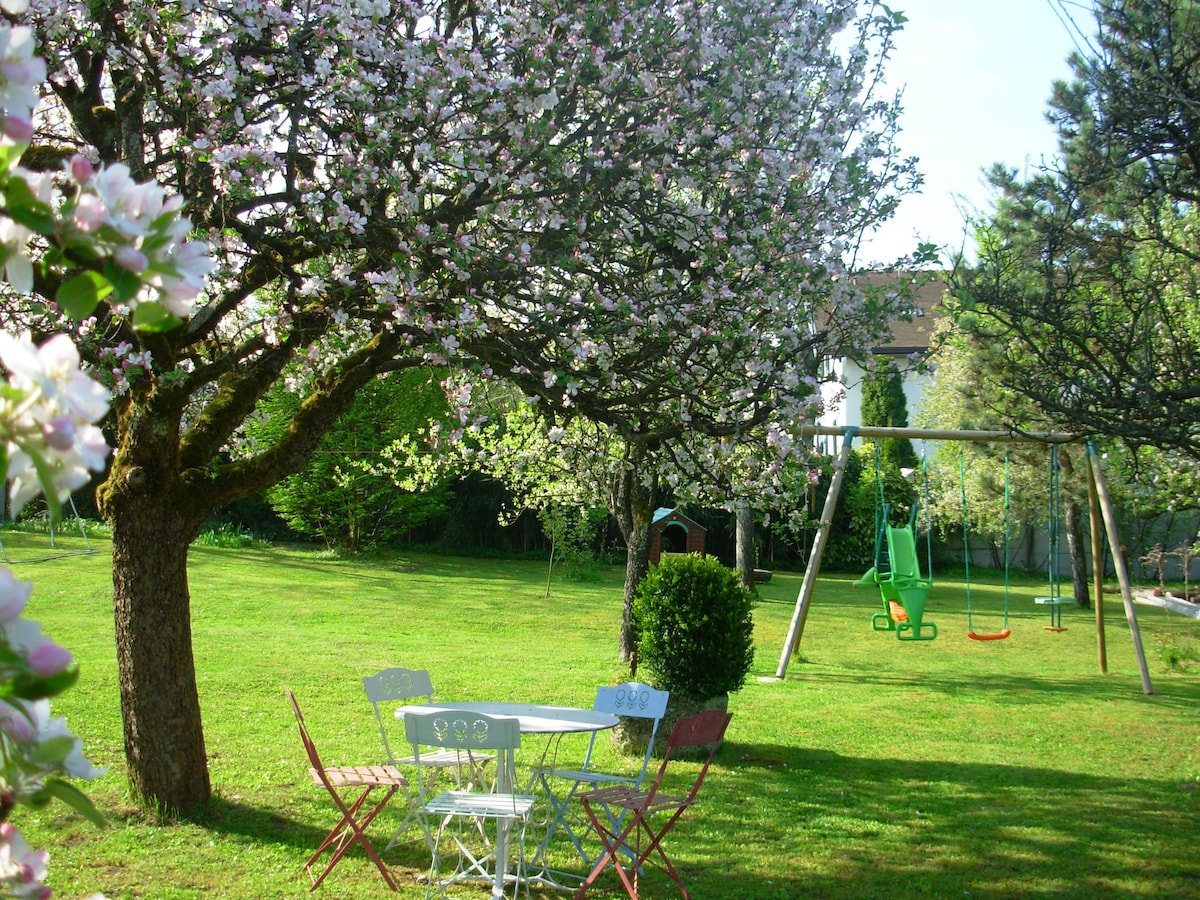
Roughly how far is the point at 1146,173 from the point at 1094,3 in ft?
3.83

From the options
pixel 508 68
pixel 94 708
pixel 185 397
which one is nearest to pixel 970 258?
pixel 508 68

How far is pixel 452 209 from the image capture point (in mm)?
5562

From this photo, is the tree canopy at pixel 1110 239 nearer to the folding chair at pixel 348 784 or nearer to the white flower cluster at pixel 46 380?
the folding chair at pixel 348 784

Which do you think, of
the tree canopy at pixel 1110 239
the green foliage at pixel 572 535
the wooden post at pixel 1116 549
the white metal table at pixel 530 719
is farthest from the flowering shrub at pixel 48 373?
the green foliage at pixel 572 535

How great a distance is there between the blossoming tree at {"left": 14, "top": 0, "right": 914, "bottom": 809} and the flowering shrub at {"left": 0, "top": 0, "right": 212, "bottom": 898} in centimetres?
360

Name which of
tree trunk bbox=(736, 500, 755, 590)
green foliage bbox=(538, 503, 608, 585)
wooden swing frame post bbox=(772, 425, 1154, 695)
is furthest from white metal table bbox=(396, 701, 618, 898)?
green foliage bbox=(538, 503, 608, 585)

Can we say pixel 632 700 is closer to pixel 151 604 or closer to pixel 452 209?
pixel 151 604

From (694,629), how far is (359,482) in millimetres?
16110

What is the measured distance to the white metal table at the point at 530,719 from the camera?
5113 mm

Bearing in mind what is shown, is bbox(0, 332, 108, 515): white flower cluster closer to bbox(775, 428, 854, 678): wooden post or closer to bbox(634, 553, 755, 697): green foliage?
bbox(634, 553, 755, 697): green foliage

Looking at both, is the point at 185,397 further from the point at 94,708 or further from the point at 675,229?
the point at 94,708

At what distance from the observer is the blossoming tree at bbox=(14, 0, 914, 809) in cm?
495

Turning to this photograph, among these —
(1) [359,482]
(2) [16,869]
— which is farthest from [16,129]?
(1) [359,482]

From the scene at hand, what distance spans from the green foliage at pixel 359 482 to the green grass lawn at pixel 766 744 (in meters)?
3.78
